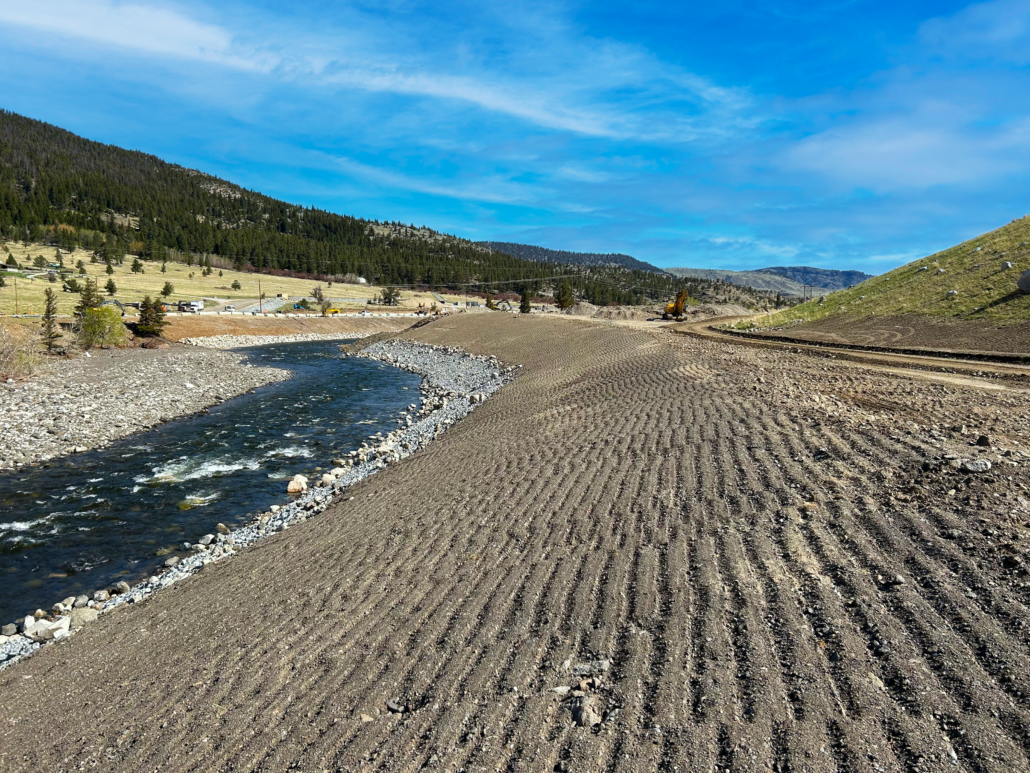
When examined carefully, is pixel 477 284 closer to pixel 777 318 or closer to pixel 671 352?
pixel 777 318

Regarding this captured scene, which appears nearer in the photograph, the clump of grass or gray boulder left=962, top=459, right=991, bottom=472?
gray boulder left=962, top=459, right=991, bottom=472

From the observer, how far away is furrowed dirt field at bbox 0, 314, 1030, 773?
4281 mm

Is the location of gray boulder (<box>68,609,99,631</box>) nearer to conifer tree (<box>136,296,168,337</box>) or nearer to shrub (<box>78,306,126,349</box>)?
shrub (<box>78,306,126,349</box>)

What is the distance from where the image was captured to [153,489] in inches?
556

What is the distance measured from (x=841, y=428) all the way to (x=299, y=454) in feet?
50.3

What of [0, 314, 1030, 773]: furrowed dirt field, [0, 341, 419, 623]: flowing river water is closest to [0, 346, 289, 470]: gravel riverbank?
[0, 341, 419, 623]: flowing river water

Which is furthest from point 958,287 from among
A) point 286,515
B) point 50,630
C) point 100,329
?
point 100,329

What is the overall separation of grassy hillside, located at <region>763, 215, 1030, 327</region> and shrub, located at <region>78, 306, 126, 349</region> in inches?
1980

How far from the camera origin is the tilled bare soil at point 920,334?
22203mm

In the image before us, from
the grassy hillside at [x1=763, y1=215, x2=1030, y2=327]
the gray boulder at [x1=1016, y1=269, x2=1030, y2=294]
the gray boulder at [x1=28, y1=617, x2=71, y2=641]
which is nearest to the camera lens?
the gray boulder at [x1=28, y1=617, x2=71, y2=641]

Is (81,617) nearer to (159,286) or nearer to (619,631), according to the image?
(619,631)

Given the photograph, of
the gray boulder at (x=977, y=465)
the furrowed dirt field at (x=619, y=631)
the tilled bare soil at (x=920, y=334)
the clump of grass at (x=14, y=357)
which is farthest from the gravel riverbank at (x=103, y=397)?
the tilled bare soil at (x=920, y=334)

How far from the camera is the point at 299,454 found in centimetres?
1753

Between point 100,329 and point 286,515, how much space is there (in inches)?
1417
